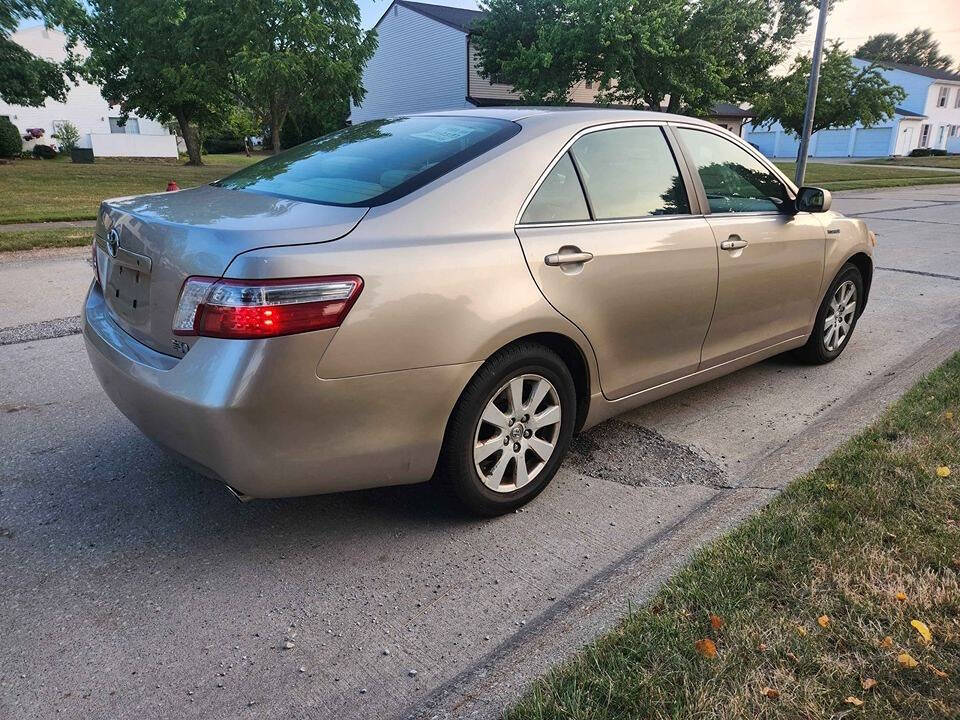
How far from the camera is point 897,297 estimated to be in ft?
24.3

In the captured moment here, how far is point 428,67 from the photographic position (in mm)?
35875

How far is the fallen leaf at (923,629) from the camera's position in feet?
7.60

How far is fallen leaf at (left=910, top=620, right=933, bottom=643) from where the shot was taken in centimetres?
232

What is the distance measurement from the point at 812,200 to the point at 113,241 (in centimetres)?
366

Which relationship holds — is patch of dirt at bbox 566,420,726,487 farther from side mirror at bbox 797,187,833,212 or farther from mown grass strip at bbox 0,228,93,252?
mown grass strip at bbox 0,228,93,252

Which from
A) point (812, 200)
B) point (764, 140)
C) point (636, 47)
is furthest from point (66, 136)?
point (764, 140)

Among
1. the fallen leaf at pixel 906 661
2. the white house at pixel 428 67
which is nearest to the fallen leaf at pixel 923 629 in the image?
the fallen leaf at pixel 906 661

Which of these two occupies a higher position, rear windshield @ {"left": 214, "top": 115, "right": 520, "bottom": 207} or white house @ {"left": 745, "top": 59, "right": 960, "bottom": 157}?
white house @ {"left": 745, "top": 59, "right": 960, "bottom": 157}

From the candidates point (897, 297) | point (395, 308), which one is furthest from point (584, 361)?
point (897, 297)

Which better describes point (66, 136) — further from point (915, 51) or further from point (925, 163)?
point (915, 51)

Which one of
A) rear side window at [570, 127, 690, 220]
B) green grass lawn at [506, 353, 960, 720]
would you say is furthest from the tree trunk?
green grass lawn at [506, 353, 960, 720]

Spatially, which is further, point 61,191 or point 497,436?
point 61,191

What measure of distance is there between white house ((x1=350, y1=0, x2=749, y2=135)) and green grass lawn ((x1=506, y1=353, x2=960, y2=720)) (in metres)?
30.0

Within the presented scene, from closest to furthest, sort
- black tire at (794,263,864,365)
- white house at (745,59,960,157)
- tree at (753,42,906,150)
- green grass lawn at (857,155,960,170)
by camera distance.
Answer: black tire at (794,263,864,365), tree at (753,42,906,150), green grass lawn at (857,155,960,170), white house at (745,59,960,157)
